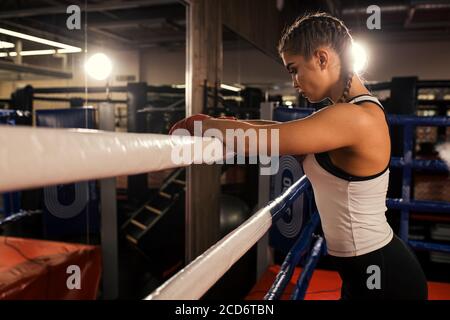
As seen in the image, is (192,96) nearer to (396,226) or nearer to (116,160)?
(396,226)

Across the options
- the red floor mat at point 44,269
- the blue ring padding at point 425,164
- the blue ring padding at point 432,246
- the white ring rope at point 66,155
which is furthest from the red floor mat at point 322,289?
the white ring rope at point 66,155

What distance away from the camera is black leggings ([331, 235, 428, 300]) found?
3.56 ft

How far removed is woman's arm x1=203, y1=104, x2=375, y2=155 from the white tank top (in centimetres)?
12

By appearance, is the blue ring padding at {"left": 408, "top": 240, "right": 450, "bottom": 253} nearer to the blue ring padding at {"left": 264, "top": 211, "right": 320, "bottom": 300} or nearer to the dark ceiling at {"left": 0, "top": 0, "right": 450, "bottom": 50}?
the blue ring padding at {"left": 264, "top": 211, "right": 320, "bottom": 300}

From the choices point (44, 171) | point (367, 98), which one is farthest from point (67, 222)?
point (44, 171)

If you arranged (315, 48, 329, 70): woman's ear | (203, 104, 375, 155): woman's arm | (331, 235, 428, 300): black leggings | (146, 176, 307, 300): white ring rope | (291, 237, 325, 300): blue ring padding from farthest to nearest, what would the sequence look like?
1. (291, 237, 325, 300): blue ring padding
2. (331, 235, 428, 300): black leggings
3. (315, 48, 329, 70): woman's ear
4. (203, 104, 375, 155): woman's arm
5. (146, 176, 307, 300): white ring rope

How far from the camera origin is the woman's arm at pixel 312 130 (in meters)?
0.80

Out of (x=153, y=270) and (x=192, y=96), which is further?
(x=153, y=270)

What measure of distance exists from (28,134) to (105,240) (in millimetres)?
2941

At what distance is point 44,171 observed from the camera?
0.35 metres

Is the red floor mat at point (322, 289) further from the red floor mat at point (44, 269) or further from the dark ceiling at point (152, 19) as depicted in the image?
the dark ceiling at point (152, 19)

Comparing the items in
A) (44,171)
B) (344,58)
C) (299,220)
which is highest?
(344,58)

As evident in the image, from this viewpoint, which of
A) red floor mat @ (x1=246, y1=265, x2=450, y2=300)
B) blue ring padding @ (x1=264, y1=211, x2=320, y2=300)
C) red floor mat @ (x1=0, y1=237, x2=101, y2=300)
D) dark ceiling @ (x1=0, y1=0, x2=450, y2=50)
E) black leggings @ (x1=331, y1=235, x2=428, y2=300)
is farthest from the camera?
dark ceiling @ (x1=0, y1=0, x2=450, y2=50)

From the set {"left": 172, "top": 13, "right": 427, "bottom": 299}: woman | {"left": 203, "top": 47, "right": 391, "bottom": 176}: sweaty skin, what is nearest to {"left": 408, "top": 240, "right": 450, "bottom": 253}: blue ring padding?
{"left": 172, "top": 13, "right": 427, "bottom": 299}: woman
